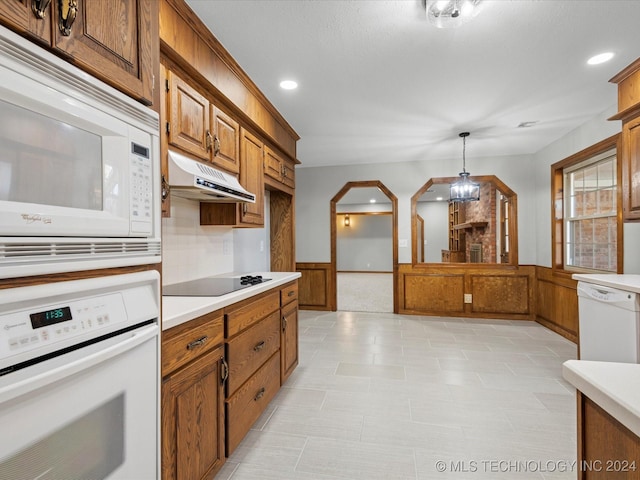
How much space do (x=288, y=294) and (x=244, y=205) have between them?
0.83 meters

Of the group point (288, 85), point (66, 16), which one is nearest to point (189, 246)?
point (288, 85)

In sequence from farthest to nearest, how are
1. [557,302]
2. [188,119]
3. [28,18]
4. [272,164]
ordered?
[557,302], [272,164], [188,119], [28,18]

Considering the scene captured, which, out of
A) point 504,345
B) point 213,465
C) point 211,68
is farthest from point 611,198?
point 213,465

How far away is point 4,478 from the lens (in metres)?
0.63

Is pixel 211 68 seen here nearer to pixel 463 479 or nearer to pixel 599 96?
pixel 463 479

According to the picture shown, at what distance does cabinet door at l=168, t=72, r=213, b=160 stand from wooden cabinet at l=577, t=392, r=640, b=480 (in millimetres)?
2026

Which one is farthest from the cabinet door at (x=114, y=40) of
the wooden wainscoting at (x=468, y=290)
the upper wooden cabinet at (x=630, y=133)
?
the wooden wainscoting at (x=468, y=290)

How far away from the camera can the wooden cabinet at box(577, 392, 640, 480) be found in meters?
0.66

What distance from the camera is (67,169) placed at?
0.79 metres

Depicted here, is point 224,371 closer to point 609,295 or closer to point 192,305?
point 192,305

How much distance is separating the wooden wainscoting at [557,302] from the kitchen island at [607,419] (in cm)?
371

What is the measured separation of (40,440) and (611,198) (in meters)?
4.75

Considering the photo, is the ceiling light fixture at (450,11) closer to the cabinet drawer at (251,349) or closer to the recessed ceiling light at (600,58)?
the recessed ceiling light at (600,58)

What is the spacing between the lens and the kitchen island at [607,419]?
2.13 feet
